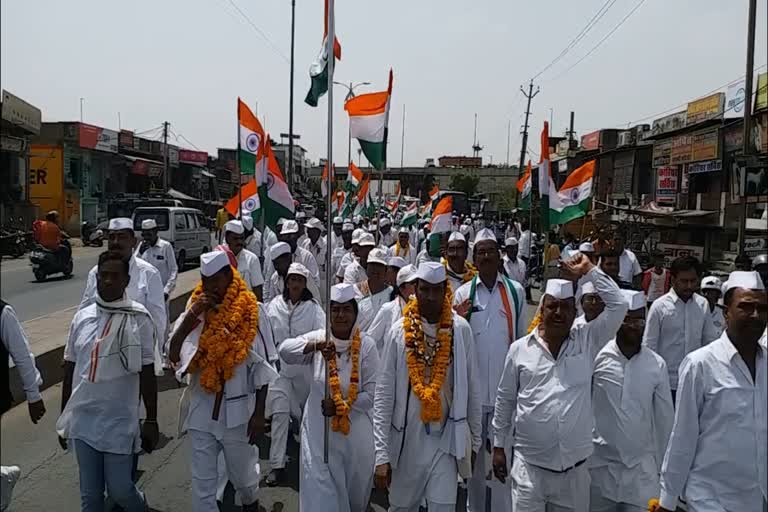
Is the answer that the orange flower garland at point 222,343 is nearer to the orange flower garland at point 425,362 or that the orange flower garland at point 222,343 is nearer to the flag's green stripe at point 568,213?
the orange flower garland at point 425,362

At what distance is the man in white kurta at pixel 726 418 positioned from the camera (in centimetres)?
309

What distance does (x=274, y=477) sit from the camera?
18.6ft

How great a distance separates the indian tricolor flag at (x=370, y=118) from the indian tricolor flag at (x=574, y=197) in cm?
300

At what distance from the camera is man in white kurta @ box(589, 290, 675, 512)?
13.3 feet

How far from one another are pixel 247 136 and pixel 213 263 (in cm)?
480

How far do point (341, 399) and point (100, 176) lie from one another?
38397mm

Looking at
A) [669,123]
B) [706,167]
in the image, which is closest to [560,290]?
[706,167]

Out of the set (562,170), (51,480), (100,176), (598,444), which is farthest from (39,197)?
(598,444)

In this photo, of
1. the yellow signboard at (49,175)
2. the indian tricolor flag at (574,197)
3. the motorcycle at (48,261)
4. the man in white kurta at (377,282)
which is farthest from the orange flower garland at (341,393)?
the yellow signboard at (49,175)

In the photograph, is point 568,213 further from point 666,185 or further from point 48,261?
point 666,185

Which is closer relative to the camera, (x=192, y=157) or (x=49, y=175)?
(x=49, y=175)

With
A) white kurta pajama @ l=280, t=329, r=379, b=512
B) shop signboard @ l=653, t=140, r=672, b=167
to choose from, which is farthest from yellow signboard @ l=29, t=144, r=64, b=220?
white kurta pajama @ l=280, t=329, r=379, b=512

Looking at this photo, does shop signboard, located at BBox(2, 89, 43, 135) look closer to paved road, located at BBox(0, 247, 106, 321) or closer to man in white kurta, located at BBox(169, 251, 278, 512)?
man in white kurta, located at BBox(169, 251, 278, 512)

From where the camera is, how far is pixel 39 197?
33844 mm
